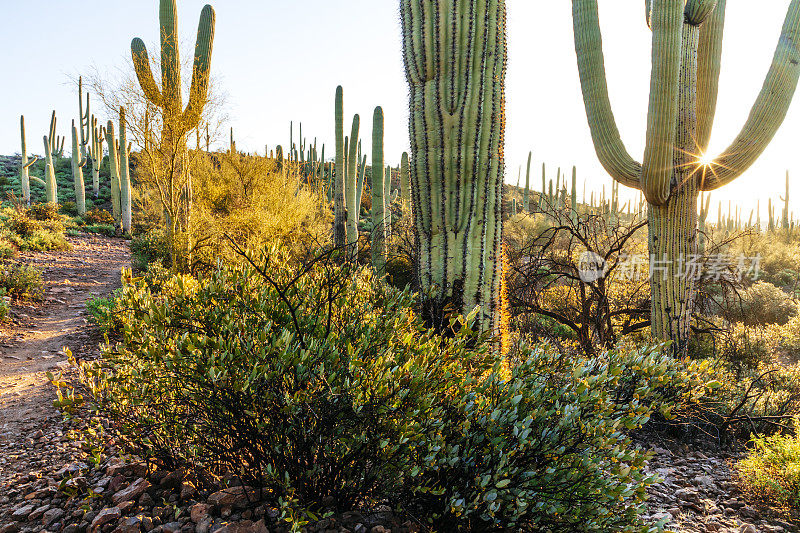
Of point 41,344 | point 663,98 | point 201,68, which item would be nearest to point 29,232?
point 201,68

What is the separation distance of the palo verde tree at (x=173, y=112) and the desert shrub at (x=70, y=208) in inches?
692

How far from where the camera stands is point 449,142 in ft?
11.5

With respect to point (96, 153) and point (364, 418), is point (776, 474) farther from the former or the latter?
point (96, 153)

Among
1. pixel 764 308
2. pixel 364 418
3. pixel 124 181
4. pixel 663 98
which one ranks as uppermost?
pixel 124 181

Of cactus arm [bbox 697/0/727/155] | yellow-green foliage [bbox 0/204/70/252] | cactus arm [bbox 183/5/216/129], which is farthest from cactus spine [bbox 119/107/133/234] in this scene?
cactus arm [bbox 697/0/727/155]

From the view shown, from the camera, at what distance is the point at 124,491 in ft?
7.91

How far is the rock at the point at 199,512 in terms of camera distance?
2146mm

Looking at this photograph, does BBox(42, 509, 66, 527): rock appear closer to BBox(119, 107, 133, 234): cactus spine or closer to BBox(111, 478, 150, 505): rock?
BBox(111, 478, 150, 505): rock

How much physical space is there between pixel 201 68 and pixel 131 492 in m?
11.4

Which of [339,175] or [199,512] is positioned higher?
[339,175]

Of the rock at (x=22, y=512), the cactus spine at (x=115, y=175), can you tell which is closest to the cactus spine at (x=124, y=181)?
the cactus spine at (x=115, y=175)

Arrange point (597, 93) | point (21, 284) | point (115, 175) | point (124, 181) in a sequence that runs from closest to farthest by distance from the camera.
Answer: point (597, 93) < point (21, 284) < point (124, 181) < point (115, 175)

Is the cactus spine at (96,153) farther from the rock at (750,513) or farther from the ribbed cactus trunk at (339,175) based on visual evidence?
the rock at (750,513)

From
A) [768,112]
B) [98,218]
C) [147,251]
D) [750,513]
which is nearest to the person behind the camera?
[750,513]
